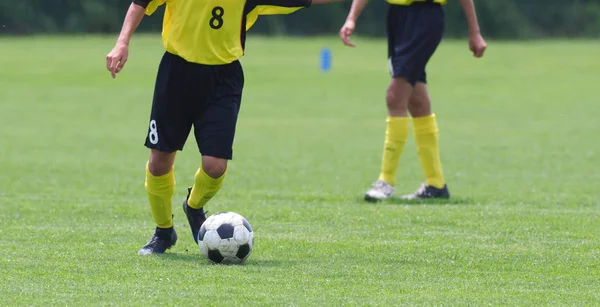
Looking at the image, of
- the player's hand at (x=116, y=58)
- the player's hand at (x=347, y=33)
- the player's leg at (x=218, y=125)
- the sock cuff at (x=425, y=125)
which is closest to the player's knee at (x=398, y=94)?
the sock cuff at (x=425, y=125)

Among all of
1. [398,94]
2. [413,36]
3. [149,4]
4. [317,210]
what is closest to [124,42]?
[149,4]

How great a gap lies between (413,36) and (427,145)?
850 mm

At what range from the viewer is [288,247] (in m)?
6.70

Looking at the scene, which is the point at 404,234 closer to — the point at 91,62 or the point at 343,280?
the point at 343,280

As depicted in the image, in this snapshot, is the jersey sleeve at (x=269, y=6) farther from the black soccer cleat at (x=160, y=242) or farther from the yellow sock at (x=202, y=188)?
the black soccer cleat at (x=160, y=242)

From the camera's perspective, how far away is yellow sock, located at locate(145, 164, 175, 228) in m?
6.54

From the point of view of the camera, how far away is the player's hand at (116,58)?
5.89 m

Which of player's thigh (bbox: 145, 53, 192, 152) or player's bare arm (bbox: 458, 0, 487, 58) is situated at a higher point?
player's thigh (bbox: 145, 53, 192, 152)

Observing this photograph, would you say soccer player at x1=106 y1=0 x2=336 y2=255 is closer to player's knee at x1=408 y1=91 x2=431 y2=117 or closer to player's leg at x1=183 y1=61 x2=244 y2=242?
player's leg at x1=183 y1=61 x2=244 y2=242

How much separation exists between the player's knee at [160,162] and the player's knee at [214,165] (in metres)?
0.23

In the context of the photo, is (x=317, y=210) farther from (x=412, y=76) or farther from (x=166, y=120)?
(x=166, y=120)

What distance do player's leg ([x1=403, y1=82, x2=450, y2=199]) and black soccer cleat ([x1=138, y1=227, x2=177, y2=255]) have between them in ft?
9.30

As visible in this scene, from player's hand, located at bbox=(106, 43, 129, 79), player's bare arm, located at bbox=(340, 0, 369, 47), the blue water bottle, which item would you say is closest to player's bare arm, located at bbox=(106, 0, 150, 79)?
player's hand, located at bbox=(106, 43, 129, 79)

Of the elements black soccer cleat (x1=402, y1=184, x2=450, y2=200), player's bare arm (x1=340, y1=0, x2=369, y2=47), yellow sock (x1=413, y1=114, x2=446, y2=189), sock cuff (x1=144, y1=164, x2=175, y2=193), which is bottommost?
black soccer cleat (x1=402, y1=184, x2=450, y2=200)
